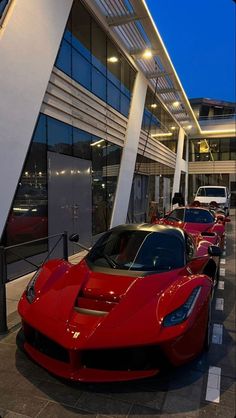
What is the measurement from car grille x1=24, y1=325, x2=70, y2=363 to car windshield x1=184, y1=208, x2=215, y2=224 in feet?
22.4

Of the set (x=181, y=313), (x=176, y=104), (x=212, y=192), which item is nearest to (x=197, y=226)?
(x=181, y=313)

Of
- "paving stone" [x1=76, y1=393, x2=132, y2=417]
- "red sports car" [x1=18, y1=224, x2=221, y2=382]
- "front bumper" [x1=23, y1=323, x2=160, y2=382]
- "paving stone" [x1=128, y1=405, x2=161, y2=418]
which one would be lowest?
"paving stone" [x1=128, y1=405, x2=161, y2=418]

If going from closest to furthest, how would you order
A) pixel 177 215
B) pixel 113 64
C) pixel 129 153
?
pixel 177 215
pixel 113 64
pixel 129 153

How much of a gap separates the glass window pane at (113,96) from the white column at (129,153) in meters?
1.20

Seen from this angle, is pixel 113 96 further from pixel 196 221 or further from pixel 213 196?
pixel 213 196

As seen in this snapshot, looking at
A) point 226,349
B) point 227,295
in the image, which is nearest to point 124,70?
point 227,295

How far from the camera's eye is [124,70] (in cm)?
1238

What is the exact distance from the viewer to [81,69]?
9.06m

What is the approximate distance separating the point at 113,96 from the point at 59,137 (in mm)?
4400

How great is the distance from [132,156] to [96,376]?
A: 1127 centimetres

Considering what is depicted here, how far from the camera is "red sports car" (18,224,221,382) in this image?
2.68 m

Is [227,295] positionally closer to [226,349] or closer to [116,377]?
[226,349]

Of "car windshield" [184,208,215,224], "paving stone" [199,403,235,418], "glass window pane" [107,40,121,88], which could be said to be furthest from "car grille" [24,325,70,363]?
"glass window pane" [107,40,121,88]

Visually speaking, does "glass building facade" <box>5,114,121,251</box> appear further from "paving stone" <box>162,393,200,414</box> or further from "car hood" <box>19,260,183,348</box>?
"paving stone" <box>162,393,200,414</box>
